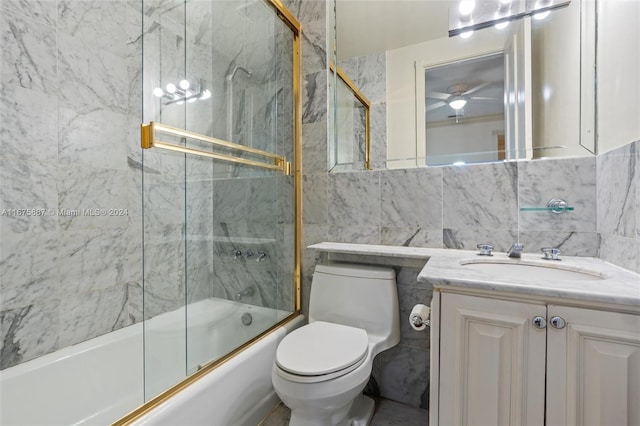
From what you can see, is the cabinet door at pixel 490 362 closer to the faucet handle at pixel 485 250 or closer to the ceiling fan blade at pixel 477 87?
the faucet handle at pixel 485 250

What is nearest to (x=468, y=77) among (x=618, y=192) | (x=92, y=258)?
(x=618, y=192)

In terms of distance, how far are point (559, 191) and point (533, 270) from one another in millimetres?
374

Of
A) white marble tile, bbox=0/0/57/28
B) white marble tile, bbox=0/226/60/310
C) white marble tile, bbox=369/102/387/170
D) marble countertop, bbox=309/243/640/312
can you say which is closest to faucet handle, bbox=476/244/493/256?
marble countertop, bbox=309/243/640/312

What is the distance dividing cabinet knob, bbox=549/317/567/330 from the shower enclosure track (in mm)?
1329

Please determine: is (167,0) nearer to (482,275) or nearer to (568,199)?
(482,275)

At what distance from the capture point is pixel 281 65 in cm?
173

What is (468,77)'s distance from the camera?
143 centimetres

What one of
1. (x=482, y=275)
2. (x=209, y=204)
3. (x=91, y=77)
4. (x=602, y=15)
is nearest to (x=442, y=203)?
(x=482, y=275)

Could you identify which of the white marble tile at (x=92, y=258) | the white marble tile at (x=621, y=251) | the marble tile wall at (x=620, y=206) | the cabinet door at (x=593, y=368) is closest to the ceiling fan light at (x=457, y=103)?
the marble tile wall at (x=620, y=206)

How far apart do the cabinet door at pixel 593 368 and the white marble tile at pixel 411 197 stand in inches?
28.5

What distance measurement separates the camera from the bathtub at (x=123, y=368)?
1.06 m

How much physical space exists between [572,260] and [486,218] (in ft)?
1.11

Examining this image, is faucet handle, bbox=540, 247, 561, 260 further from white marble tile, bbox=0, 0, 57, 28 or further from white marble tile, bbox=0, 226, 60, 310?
white marble tile, bbox=0, 0, 57, 28

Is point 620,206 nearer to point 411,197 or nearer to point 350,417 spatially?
point 411,197
